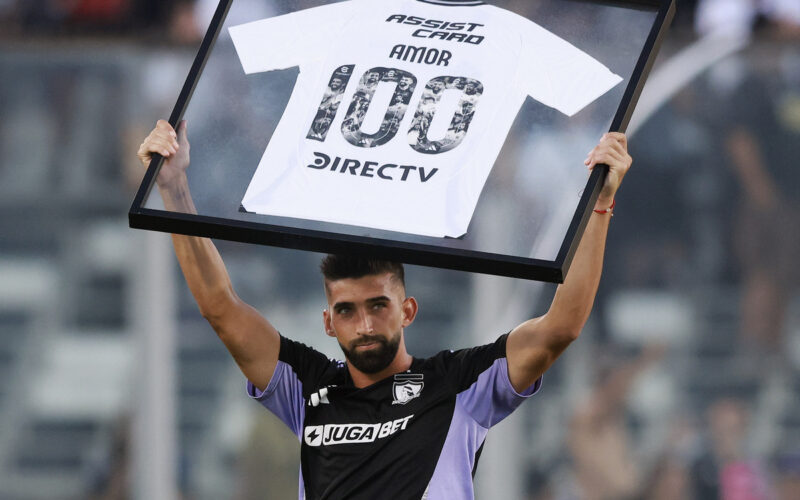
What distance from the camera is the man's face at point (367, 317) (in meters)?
3.48

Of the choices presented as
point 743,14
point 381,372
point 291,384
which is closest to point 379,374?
point 381,372

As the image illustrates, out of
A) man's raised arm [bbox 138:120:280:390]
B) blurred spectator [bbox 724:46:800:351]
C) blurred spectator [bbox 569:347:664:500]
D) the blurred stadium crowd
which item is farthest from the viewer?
blurred spectator [bbox 724:46:800:351]

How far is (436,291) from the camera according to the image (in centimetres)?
796

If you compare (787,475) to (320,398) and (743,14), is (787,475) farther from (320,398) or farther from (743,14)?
(320,398)

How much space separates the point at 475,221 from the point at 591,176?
0.31 meters

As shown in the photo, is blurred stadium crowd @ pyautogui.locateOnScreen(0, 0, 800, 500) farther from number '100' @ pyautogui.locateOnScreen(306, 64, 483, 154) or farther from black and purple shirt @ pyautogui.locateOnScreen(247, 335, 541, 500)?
number '100' @ pyautogui.locateOnScreen(306, 64, 483, 154)

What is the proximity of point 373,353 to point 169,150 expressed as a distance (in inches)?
30.4

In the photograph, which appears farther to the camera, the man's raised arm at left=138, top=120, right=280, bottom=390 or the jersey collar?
the jersey collar

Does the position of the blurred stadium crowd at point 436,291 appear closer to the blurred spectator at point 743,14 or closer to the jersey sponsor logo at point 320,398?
the blurred spectator at point 743,14

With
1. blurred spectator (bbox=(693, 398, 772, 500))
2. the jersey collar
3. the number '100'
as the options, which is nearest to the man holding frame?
the number '100'

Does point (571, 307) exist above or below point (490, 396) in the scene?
above

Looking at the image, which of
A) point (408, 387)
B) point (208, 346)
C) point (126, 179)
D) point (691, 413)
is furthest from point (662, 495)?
point (408, 387)

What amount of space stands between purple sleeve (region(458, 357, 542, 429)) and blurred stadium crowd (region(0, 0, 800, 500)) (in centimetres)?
431

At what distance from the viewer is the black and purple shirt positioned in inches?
135
